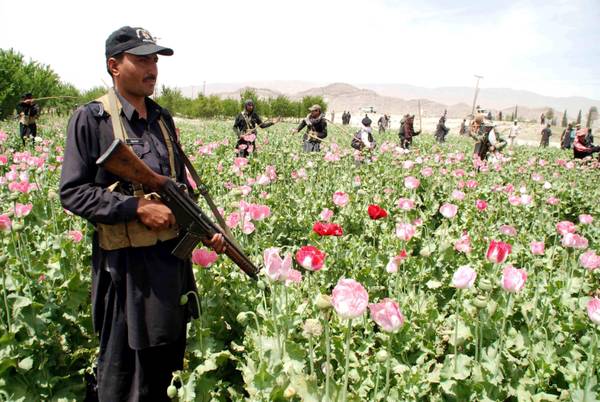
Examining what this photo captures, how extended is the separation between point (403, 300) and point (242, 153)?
19.1 ft

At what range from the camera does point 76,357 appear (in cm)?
271

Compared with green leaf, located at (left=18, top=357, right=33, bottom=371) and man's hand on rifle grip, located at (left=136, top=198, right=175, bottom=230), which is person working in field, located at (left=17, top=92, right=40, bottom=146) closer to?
green leaf, located at (left=18, top=357, right=33, bottom=371)

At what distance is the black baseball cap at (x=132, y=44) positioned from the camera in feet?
6.21

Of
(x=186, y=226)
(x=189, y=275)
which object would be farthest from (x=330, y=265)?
(x=186, y=226)

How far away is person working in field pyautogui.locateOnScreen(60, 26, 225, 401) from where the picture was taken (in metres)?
1.80

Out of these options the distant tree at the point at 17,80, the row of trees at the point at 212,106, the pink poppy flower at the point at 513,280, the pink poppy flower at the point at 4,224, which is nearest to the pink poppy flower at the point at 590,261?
the pink poppy flower at the point at 513,280

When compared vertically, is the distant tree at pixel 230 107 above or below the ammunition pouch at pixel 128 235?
below

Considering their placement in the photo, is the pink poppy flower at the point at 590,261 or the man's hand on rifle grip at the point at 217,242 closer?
the man's hand on rifle grip at the point at 217,242

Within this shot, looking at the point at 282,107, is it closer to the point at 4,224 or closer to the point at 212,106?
the point at 212,106

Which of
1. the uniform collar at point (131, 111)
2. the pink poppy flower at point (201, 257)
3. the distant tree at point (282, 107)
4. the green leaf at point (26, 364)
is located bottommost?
the distant tree at point (282, 107)

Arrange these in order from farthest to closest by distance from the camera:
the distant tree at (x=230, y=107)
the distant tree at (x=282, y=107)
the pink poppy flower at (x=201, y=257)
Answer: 1. the distant tree at (x=282, y=107)
2. the distant tree at (x=230, y=107)
3. the pink poppy flower at (x=201, y=257)

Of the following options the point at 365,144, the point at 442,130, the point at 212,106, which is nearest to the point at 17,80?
the point at 212,106

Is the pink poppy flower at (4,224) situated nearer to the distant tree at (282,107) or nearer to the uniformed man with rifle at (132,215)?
the uniformed man with rifle at (132,215)

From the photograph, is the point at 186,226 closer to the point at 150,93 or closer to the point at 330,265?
the point at 150,93
